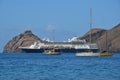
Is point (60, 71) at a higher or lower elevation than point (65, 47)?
lower

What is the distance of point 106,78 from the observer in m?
38.4

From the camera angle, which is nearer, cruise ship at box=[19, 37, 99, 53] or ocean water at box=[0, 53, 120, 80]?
ocean water at box=[0, 53, 120, 80]

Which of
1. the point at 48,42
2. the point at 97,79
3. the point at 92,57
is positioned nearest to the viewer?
the point at 97,79

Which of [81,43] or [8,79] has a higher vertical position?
[81,43]

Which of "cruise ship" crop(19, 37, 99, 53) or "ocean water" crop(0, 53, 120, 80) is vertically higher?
"cruise ship" crop(19, 37, 99, 53)

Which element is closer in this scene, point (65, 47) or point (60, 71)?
point (60, 71)

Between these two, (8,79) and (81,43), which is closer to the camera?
(8,79)

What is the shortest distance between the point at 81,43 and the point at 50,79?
429ft

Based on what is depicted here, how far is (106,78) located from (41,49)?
132381 mm

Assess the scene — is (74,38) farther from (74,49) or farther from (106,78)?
(106,78)

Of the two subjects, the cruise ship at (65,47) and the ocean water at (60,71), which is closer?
the ocean water at (60,71)

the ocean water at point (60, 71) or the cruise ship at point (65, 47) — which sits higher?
the cruise ship at point (65, 47)

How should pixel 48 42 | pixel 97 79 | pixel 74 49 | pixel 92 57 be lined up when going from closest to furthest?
pixel 97 79 → pixel 92 57 → pixel 74 49 → pixel 48 42

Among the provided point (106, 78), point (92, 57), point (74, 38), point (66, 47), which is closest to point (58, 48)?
point (66, 47)
